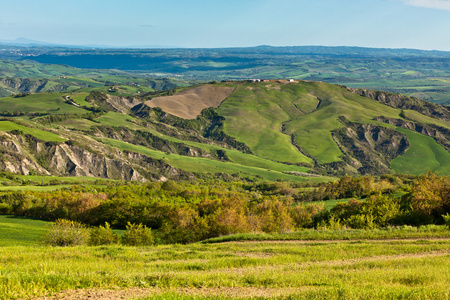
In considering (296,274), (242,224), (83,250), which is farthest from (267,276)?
(242,224)

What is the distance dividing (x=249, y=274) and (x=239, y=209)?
4673 cm

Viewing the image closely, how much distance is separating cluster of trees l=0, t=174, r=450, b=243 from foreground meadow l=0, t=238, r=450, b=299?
50.8ft

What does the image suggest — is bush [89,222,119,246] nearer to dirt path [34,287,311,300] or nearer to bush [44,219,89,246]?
bush [44,219,89,246]

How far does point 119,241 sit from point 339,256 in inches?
1267

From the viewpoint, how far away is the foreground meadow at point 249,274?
15.2m

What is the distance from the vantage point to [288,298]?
14836 millimetres

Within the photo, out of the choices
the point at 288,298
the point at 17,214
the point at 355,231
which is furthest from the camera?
the point at 17,214

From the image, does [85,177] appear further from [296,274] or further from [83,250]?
[296,274]

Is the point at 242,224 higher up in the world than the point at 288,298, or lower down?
lower down

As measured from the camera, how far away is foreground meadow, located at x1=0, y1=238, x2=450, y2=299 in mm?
15234

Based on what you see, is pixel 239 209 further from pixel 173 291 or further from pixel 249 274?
pixel 173 291

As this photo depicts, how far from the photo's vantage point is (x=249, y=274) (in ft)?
67.5

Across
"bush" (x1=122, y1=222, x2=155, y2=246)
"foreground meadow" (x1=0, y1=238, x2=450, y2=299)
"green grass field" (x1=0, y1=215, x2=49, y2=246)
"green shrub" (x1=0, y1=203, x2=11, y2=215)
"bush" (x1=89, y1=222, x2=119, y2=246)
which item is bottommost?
"green shrub" (x1=0, y1=203, x2=11, y2=215)

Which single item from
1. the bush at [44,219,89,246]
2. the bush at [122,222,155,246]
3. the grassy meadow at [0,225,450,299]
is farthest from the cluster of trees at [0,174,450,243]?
the grassy meadow at [0,225,450,299]
